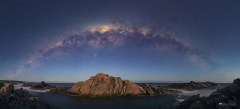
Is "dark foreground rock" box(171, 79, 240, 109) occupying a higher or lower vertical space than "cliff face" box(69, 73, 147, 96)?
lower

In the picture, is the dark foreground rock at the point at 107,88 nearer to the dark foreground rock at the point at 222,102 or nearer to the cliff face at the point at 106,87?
the cliff face at the point at 106,87

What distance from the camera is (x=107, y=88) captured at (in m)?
148

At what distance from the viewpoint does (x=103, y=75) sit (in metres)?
159

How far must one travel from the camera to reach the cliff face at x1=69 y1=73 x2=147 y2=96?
147m

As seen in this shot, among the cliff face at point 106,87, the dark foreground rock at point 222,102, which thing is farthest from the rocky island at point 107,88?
the dark foreground rock at point 222,102

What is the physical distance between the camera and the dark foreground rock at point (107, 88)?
14656cm

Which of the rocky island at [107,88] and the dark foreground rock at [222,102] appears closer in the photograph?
the dark foreground rock at [222,102]

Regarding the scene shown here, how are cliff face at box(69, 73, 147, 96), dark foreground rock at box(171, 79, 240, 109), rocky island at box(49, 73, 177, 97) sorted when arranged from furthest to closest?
cliff face at box(69, 73, 147, 96), rocky island at box(49, 73, 177, 97), dark foreground rock at box(171, 79, 240, 109)

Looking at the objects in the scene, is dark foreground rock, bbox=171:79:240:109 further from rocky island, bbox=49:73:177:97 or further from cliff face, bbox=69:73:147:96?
cliff face, bbox=69:73:147:96

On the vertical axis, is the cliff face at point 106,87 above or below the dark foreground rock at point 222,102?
above

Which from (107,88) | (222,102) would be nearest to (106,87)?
(107,88)

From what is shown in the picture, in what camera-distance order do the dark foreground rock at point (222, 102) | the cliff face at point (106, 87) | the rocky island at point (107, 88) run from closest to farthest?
1. the dark foreground rock at point (222, 102)
2. the rocky island at point (107, 88)
3. the cliff face at point (106, 87)

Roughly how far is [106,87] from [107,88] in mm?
1286

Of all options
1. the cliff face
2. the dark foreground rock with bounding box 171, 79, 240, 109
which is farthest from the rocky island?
the dark foreground rock with bounding box 171, 79, 240, 109
